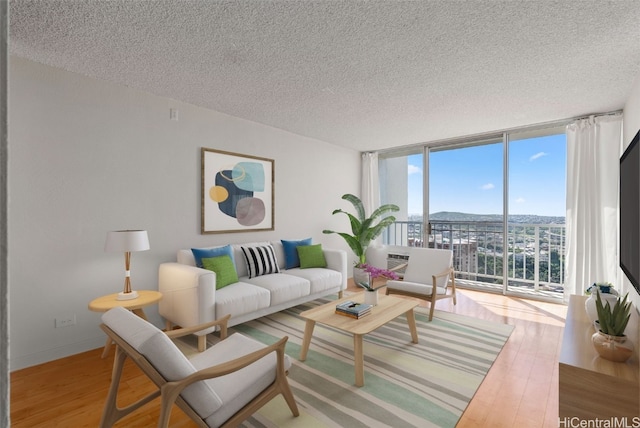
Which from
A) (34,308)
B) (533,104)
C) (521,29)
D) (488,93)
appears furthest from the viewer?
(533,104)

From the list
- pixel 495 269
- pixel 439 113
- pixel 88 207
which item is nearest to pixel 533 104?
pixel 439 113

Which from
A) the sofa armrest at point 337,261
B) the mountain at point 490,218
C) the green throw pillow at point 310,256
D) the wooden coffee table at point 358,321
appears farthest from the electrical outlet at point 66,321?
the mountain at point 490,218

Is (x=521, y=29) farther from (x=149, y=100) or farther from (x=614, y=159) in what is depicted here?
(x=149, y=100)

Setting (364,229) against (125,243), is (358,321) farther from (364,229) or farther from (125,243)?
(364,229)

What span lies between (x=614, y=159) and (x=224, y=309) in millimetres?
4879

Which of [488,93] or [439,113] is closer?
[488,93]

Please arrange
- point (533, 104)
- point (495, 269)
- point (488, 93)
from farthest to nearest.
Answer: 1. point (495, 269)
2. point (533, 104)
3. point (488, 93)

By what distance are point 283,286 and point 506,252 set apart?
3563 mm

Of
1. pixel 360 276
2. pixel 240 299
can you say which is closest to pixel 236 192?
pixel 240 299

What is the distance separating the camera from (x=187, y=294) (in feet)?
9.71

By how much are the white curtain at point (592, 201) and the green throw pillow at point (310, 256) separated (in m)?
3.30

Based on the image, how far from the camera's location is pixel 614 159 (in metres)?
3.79

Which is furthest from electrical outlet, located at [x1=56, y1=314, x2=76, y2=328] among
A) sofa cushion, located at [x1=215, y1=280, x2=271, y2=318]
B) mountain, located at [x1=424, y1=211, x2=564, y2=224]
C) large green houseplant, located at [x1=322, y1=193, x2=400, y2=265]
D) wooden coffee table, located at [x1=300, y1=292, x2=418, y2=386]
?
mountain, located at [x1=424, y1=211, x2=564, y2=224]

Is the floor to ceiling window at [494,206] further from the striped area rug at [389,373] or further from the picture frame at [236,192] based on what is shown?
the picture frame at [236,192]
